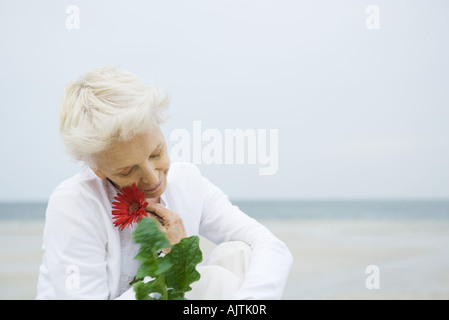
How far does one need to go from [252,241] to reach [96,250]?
1.69ft

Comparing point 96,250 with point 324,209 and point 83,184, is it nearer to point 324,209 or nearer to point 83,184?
point 83,184

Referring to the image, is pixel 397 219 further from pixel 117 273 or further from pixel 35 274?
pixel 117 273

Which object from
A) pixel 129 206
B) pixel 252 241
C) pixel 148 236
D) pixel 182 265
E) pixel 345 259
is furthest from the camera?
pixel 345 259

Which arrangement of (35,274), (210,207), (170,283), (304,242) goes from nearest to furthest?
(170,283)
(210,207)
(35,274)
(304,242)

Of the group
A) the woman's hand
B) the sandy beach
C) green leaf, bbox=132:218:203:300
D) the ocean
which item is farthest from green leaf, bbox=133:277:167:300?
the ocean

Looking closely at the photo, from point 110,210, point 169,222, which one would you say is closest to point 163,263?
point 169,222

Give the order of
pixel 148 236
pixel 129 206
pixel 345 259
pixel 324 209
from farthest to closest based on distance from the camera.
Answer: pixel 324 209
pixel 345 259
pixel 129 206
pixel 148 236

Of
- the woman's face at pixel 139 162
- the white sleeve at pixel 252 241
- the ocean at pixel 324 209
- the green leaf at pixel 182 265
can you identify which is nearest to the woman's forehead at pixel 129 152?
the woman's face at pixel 139 162

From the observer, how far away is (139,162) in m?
1.47

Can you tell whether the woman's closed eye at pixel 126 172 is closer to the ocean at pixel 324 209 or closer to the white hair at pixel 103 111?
the white hair at pixel 103 111

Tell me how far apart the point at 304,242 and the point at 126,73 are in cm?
757

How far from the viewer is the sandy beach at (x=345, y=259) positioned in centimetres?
475

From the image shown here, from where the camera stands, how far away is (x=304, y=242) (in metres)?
8.72
